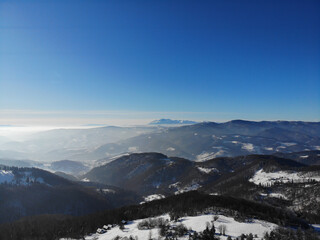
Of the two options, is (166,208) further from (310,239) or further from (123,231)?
(310,239)

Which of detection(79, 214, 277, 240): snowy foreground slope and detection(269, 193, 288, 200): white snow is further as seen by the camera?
detection(269, 193, 288, 200): white snow

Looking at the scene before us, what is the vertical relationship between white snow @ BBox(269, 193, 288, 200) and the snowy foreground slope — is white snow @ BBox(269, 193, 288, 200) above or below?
below

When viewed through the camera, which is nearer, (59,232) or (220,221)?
(220,221)

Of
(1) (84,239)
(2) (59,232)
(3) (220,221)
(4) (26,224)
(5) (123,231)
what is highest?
(3) (220,221)

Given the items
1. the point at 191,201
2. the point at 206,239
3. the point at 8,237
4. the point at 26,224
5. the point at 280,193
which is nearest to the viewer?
the point at 206,239

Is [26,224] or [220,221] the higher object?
[220,221]

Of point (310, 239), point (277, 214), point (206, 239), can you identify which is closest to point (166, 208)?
point (277, 214)

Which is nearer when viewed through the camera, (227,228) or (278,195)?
(227,228)

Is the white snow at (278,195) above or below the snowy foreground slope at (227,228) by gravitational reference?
below

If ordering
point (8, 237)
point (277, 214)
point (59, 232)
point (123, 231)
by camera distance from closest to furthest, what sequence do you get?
point (123, 231)
point (277, 214)
point (59, 232)
point (8, 237)

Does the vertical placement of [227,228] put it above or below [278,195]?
above

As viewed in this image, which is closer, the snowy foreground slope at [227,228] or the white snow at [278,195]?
the snowy foreground slope at [227,228]
